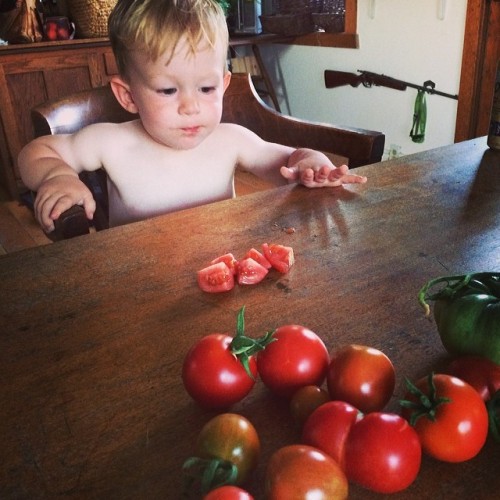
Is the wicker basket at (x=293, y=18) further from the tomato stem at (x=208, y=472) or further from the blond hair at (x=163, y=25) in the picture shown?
the tomato stem at (x=208, y=472)

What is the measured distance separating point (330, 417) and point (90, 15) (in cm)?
315

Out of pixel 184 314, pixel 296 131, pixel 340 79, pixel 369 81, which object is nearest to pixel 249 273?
pixel 184 314

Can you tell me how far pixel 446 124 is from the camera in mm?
2658

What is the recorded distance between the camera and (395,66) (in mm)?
2826

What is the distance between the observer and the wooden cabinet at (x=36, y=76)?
2.98m

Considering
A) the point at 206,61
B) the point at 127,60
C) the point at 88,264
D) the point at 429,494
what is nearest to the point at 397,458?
the point at 429,494

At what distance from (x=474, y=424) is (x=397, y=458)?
0.07m

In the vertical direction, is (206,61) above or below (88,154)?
above

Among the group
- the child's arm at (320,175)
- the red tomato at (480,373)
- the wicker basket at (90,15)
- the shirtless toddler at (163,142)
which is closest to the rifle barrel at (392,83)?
the wicker basket at (90,15)

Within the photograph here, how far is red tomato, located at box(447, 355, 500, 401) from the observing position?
461mm

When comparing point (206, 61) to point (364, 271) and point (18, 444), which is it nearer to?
point (364, 271)

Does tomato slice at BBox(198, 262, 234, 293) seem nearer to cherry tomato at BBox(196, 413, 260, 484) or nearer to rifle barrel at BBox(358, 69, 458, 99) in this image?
cherry tomato at BBox(196, 413, 260, 484)

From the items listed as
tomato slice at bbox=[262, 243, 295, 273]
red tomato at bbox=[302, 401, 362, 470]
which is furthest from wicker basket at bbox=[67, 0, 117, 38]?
red tomato at bbox=[302, 401, 362, 470]

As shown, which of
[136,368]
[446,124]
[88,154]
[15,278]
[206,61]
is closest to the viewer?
[136,368]
